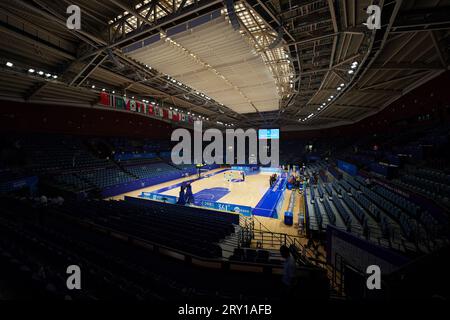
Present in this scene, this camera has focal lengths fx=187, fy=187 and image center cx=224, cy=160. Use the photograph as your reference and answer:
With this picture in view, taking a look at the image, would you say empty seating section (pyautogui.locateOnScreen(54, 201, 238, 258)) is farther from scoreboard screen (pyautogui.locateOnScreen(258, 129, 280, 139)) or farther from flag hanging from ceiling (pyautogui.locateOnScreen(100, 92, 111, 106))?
scoreboard screen (pyautogui.locateOnScreen(258, 129, 280, 139))

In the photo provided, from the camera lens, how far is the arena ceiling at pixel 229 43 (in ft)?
21.6

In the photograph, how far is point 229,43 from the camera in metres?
7.98

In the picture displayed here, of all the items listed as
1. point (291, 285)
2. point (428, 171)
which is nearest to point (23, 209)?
point (291, 285)

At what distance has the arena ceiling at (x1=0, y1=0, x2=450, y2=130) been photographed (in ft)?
21.6

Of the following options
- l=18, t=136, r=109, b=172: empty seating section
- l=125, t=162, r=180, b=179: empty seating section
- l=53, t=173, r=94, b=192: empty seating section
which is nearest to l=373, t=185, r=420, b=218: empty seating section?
l=53, t=173, r=94, b=192: empty seating section

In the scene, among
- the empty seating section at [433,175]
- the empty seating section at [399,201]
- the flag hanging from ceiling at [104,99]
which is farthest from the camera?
the flag hanging from ceiling at [104,99]

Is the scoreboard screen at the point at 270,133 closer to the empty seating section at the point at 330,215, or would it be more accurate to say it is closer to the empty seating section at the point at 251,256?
the empty seating section at the point at 330,215

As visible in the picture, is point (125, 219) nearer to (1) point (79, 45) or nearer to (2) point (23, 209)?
(2) point (23, 209)

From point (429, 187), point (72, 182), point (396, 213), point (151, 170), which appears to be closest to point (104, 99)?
point (72, 182)

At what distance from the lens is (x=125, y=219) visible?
7305 mm

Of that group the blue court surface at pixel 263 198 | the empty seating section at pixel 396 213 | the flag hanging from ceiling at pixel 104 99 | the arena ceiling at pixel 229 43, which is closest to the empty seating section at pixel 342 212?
the empty seating section at pixel 396 213

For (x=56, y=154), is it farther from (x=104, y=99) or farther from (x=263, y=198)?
(x=263, y=198)
